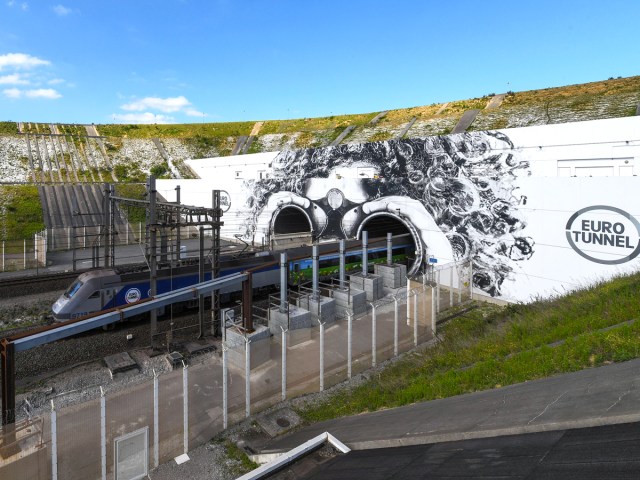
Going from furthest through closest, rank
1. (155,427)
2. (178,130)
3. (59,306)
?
(178,130)
(59,306)
(155,427)

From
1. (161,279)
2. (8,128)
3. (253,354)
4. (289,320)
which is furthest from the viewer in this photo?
(8,128)

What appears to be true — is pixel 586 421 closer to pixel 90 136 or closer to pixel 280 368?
pixel 280 368

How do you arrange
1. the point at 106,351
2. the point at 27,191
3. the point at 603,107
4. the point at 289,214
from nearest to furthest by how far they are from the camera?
the point at 106,351 < the point at 603,107 < the point at 289,214 < the point at 27,191

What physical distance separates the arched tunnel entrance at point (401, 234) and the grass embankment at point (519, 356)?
424 inches

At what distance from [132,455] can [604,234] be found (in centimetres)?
1772

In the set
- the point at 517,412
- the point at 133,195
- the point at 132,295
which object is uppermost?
the point at 133,195

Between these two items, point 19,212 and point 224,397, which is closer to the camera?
point 224,397

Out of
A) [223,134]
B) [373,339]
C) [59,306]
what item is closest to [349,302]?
[373,339]

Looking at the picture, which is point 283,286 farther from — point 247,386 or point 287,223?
point 287,223

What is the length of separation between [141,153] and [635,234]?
163 ft

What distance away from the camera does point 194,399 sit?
926cm

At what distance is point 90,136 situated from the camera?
54.1m

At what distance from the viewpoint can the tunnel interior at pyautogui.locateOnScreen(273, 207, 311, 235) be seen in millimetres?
34344

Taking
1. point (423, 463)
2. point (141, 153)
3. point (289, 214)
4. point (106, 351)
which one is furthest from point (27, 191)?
point (423, 463)
